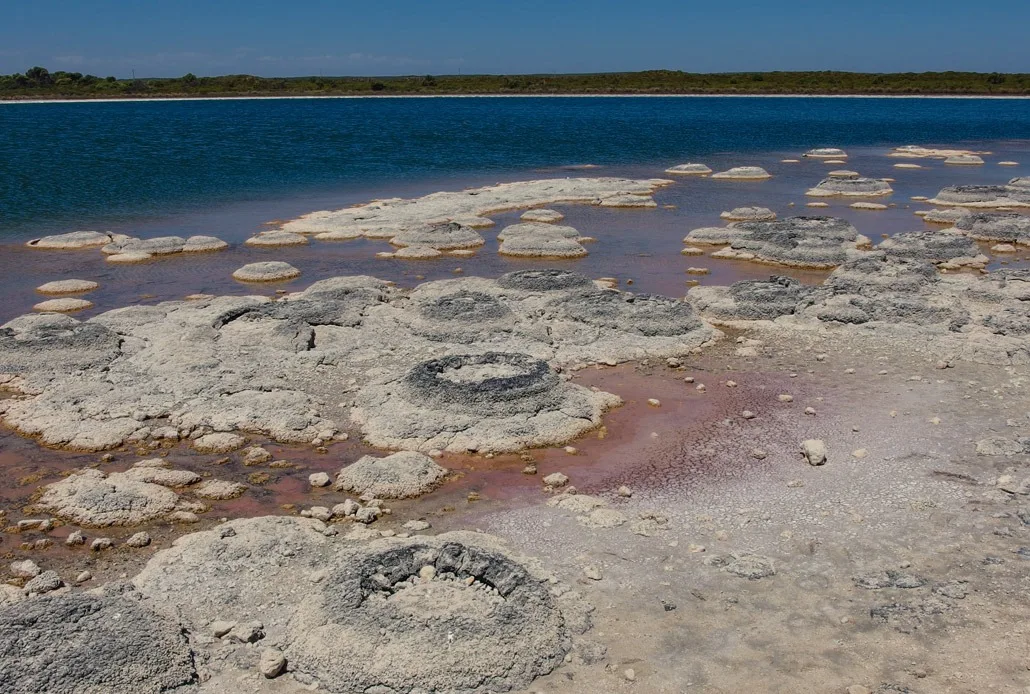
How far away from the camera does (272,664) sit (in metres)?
6.13

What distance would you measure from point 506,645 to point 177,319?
10.4m

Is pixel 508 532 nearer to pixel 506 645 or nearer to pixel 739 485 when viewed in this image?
pixel 506 645

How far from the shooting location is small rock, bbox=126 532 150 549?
8.06 metres

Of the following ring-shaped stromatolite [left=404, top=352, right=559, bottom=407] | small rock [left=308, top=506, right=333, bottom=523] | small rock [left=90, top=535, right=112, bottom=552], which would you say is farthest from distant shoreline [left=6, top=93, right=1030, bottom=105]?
small rock [left=308, top=506, right=333, bottom=523]

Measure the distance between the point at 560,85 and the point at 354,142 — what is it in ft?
314

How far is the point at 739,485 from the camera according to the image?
908cm

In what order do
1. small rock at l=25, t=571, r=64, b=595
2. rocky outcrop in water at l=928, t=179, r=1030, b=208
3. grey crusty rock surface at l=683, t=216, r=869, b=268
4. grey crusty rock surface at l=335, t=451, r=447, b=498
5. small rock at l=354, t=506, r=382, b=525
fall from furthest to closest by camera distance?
rocky outcrop in water at l=928, t=179, r=1030, b=208 → grey crusty rock surface at l=683, t=216, r=869, b=268 → grey crusty rock surface at l=335, t=451, r=447, b=498 → small rock at l=354, t=506, r=382, b=525 → small rock at l=25, t=571, r=64, b=595

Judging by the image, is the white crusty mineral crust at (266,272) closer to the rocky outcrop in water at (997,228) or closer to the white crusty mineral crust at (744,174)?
the rocky outcrop in water at (997,228)

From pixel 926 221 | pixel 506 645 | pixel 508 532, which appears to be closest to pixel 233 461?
pixel 508 532

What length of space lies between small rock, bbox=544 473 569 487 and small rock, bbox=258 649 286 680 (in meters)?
3.67

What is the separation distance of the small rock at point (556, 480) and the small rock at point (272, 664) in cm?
367

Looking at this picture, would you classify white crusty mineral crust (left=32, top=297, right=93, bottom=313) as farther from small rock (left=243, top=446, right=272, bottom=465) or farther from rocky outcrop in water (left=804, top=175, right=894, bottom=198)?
rocky outcrop in water (left=804, top=175, right=894, bottom=198)

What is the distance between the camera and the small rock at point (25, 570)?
7617 mm

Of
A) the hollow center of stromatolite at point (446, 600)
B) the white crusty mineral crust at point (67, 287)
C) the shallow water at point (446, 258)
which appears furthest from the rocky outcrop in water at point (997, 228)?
the white crusty mineral crust at point (67, 287)
